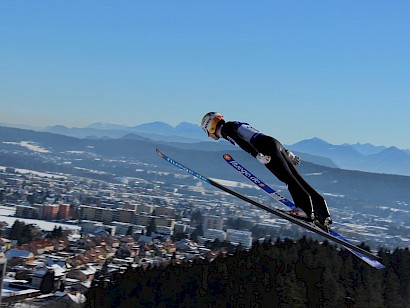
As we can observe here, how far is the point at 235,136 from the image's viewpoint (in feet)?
24.5

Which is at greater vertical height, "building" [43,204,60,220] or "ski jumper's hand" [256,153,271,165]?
"ski jumper's hand" [256,153,271,165]

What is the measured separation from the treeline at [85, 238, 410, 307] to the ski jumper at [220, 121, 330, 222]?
1721cm

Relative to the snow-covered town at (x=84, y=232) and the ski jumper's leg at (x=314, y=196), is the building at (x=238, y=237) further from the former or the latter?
the ski jumper's leg at (x=314, y=196)

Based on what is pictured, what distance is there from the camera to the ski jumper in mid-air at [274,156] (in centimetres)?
709

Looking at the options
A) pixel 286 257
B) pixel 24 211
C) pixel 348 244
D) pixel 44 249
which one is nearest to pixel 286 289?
pixel 286 257

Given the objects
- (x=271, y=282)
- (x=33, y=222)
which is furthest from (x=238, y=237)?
(x=271, y=282)

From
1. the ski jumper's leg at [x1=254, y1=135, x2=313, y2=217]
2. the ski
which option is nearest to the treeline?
the ski

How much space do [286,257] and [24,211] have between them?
77.7 metres

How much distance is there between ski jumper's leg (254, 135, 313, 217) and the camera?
23.2 feet

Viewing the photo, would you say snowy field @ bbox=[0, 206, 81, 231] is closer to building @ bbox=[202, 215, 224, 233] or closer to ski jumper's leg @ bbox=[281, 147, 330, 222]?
building @ bbox=[202, 215, 224, 233]

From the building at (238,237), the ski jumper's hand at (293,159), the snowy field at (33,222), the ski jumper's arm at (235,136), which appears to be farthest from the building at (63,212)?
the ski jumper's hand at (293,159)

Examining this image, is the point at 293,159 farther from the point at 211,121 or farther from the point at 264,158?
the point at 211,121

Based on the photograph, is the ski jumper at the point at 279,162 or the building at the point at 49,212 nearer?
the ski jumper at the point at 279,162

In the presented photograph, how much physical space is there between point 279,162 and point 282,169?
96mm
